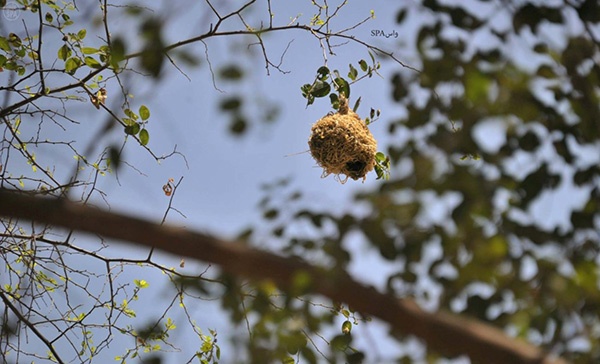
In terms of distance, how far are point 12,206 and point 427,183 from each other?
0.43 metres

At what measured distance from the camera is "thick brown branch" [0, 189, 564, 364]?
563 mm

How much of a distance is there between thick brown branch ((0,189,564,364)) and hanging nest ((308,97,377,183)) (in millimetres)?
2219

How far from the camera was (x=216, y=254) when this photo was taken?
0.58 meters

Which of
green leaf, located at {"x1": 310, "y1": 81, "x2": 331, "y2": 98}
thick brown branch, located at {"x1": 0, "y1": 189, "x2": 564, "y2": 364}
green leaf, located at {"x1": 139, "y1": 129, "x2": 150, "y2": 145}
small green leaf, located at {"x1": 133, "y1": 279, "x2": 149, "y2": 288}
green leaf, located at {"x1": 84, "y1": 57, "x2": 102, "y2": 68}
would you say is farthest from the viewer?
small green leaf, located at {"x1": 133, "y1": 279, "x2": 149, "y2": 288}

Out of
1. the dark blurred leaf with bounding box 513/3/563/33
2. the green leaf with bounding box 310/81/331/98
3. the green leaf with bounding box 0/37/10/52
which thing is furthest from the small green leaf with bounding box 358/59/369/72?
the dark blurred leaf with bounding box 513/3/563/33

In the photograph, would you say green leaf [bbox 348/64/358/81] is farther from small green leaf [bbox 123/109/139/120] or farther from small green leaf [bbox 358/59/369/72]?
A: small green leaf [bbox 123/109/139/120]

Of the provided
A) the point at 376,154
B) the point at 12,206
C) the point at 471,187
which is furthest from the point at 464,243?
the point at 376,154

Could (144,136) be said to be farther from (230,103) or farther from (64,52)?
(230,103)

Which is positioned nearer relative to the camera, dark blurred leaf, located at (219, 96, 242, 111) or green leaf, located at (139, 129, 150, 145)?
dark blurred leaf, located at (219, 96, 242, 111)

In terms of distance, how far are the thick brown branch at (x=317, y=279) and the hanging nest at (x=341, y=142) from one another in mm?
2219

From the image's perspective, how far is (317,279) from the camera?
0.61m

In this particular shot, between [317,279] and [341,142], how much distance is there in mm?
2239

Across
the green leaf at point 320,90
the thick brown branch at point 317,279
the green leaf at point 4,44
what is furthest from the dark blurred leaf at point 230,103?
the green leaf at point 320,90

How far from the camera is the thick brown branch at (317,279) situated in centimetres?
56
